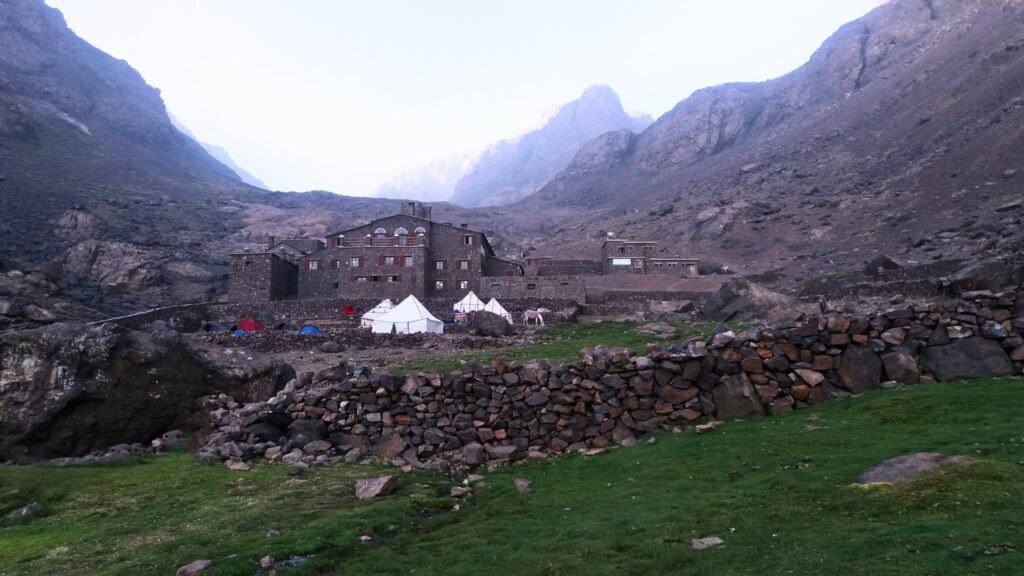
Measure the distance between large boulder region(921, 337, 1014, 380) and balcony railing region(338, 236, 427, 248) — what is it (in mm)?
58022

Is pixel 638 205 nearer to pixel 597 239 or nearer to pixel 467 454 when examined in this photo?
pixel 597 239

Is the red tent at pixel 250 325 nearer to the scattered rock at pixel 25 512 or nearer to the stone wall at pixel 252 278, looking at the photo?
the stone wall at pixel 252 278

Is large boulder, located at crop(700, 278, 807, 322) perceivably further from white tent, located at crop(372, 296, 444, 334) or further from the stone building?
the stone building

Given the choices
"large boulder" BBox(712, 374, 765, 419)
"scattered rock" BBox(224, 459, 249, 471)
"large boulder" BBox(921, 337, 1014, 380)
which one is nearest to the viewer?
"large boulder" BBox(921, 337, 1014, 380)

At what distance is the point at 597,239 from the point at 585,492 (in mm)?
109756

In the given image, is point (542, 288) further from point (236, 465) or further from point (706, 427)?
point (236, 465)

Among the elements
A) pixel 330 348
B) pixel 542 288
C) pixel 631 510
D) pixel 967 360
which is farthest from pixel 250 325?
pixel 967 360

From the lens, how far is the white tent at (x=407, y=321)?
4634 centimetres

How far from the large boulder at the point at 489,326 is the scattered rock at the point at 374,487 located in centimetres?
2665

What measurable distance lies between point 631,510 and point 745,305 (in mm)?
31337

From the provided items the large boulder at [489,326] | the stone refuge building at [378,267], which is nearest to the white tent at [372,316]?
the large boulder at [489,326]

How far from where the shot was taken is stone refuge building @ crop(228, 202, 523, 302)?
67.8 m

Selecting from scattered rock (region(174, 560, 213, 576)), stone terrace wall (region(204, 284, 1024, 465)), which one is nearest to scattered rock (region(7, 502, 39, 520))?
stone terrace wall (region(204, 284, 1024, 465))

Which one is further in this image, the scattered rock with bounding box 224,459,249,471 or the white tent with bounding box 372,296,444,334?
the white tent with bounding box 372,296,444,334
